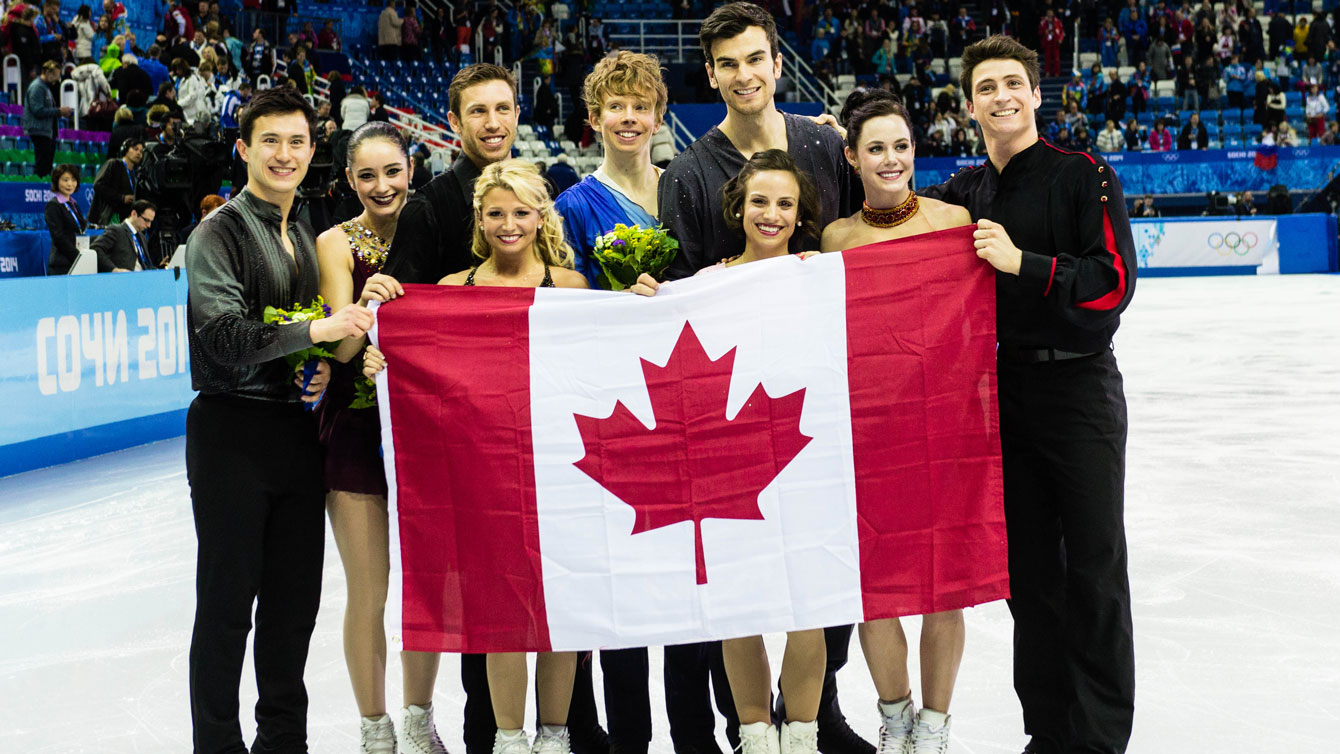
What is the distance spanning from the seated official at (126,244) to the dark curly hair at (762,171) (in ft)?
26.1

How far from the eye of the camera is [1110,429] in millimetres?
3062

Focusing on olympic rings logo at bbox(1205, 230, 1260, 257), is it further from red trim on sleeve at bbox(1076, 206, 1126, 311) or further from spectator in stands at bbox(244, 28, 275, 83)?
red trim on sleeve at bbox(1076, 206, 1126, 311)

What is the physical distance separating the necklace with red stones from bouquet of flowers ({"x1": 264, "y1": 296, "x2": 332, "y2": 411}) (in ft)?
4.80

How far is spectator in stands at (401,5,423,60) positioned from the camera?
23.6 m

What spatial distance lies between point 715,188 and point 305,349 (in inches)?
46.2

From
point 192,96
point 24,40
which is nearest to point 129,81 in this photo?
point 192,96

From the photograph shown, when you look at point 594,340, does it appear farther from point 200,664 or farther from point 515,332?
point 200,664

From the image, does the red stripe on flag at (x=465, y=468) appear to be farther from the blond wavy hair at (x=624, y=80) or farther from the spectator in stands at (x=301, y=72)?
the spectator in stands at (x=301, y=72)

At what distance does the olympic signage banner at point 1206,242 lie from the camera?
818 inches

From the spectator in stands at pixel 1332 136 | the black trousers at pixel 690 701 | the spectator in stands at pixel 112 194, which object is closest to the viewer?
the black trousers at pixel 690 701

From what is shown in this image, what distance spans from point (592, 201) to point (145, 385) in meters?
5.91

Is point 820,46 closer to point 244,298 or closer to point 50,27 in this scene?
point 50,27

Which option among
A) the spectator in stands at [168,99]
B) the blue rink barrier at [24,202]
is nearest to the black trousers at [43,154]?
the blue rink barrier at [24,202]

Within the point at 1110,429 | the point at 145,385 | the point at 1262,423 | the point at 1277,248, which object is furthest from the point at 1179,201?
the point at 1110,429
